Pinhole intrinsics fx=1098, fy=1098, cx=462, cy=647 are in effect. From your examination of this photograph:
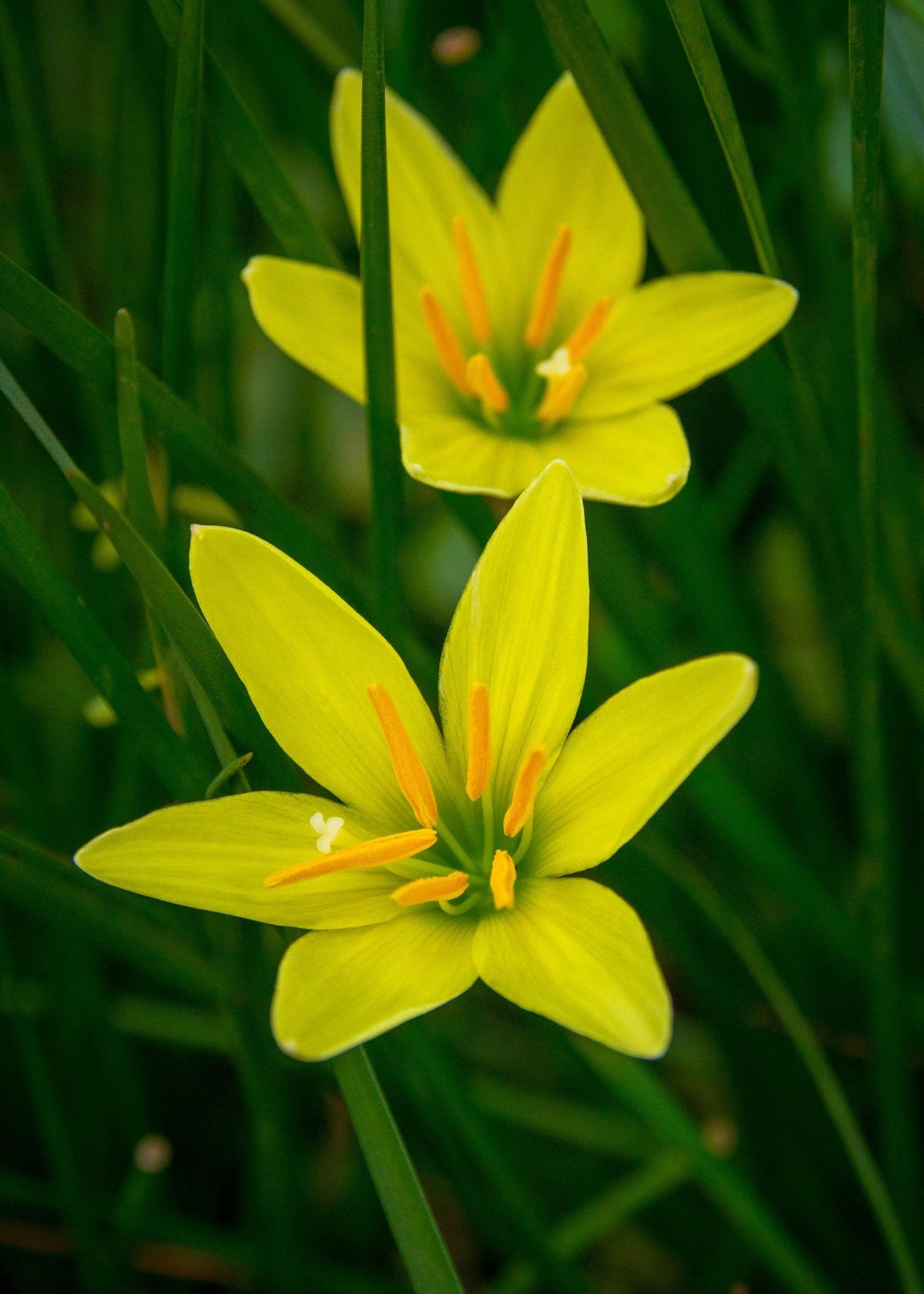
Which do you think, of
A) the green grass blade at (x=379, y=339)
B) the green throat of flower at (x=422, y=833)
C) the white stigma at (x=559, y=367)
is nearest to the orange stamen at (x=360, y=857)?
the green throat of flower at (x=422, y=833)

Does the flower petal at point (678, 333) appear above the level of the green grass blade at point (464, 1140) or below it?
above

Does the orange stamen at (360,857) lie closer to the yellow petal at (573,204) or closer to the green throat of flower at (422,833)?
the green throat of flower at (422,833)

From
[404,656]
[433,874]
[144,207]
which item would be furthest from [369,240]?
[144,207]

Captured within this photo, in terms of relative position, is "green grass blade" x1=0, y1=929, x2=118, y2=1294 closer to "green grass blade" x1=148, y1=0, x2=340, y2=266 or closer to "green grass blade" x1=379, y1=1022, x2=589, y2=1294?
"green grass blade" x1=379, y1=1022, x2=589, y2=1294

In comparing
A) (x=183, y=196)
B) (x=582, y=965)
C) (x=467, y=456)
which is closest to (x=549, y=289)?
(x=467, y=456)

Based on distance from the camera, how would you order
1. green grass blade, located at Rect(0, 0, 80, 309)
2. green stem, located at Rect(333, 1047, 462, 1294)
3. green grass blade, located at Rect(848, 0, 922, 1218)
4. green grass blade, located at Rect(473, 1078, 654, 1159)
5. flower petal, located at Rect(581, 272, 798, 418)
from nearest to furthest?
green stem, located at Rect(333, 1047, 462, 1294)
green grass blade, located at Rect(848, 0, 922, 1218)
flower petal, located at Rect(581, 272, 798, 418)
green grass blade, located at Rect(0, 0, 80, 309)
green grass blade, located at Rect(473, 1078, 654, 1159)

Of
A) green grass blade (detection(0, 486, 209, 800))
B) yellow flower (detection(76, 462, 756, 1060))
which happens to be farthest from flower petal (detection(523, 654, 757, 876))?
green grass blade (detection(0, 486, 209, 800))
